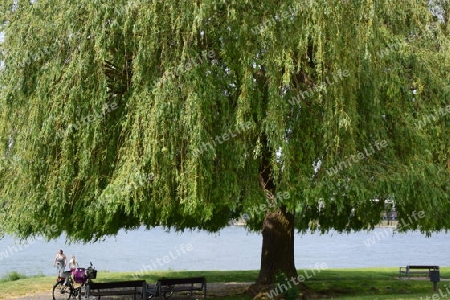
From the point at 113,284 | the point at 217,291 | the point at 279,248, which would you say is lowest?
the point at 217,291

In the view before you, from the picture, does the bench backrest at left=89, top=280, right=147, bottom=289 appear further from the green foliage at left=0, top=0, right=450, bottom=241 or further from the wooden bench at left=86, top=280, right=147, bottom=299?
the green foliage at left=0, top=0, right=450, bottom=241

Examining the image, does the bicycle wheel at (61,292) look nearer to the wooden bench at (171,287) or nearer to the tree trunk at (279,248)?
the wooden bench at (171,287)

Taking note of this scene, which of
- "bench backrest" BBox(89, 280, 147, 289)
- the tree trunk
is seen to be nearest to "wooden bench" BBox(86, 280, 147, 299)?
"bench backrest" BBox(89, 280, 147, 289)

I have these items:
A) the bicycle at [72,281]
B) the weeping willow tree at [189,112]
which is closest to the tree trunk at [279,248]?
the weeping willow tree at [189,112]

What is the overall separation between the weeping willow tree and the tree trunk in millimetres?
3748

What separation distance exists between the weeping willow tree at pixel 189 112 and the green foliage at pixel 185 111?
0.03 meters

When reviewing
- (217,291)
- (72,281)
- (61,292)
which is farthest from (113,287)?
(217,291)

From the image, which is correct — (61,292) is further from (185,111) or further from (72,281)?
(185,111)

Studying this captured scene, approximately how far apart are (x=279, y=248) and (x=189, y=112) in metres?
6.96

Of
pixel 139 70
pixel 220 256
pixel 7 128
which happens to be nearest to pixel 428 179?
pixel 139 70

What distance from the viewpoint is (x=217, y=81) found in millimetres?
13117

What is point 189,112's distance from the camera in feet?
40.2

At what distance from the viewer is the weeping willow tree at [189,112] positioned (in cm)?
1252

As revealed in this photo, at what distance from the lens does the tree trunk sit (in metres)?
17.6
